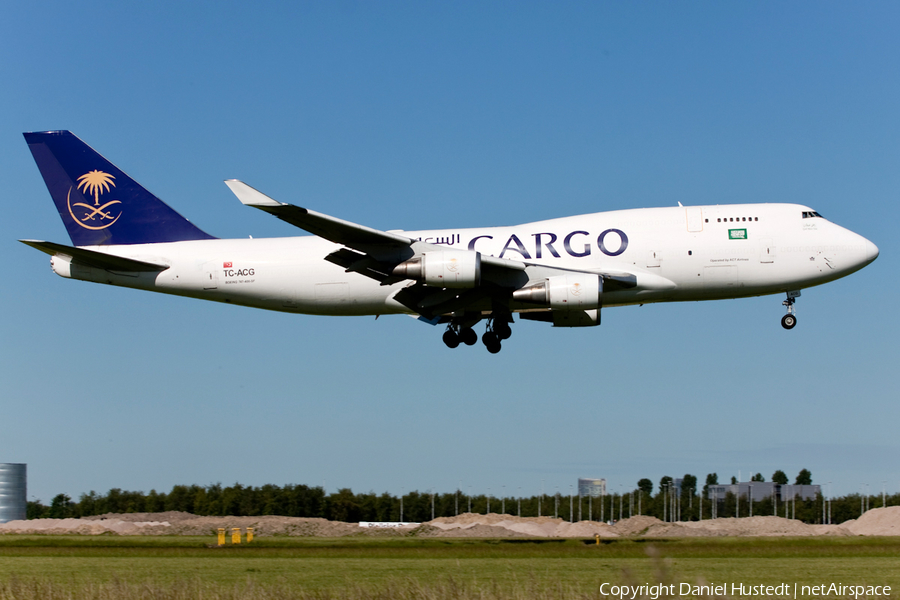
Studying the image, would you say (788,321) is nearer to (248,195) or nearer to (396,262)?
(396,262)

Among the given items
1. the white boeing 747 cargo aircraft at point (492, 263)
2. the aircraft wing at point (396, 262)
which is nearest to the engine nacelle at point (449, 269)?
the white boeing 747 cargo aircraft at point (492, 263)

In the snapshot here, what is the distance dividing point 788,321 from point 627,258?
6048mm

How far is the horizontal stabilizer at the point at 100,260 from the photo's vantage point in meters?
28.0

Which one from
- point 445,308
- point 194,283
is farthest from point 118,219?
point 445,308

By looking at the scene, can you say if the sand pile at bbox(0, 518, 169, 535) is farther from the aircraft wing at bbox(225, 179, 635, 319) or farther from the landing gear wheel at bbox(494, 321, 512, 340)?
the landing gear wheel at bbox(494, 321, 512, 340)

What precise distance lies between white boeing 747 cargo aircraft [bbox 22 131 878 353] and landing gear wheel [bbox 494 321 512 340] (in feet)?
0.12

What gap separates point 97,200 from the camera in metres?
31.8

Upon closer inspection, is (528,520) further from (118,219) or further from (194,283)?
(118,219)

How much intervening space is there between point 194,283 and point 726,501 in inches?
1715

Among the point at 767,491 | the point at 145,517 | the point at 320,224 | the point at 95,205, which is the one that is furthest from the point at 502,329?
the point at 767,491

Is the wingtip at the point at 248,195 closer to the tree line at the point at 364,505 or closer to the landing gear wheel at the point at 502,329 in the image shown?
the landing gear wheel at the point at 502,329

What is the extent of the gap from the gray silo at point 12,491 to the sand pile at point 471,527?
6.49 metres

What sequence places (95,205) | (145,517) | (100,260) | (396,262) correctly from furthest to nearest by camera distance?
(145,517)
(95,205)
(100,260)
(396,262)

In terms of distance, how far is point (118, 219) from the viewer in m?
31.4
